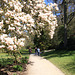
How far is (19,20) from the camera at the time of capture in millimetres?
5473

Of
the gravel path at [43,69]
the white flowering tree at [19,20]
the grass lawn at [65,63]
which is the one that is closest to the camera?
the white flowering tree at [19,20]

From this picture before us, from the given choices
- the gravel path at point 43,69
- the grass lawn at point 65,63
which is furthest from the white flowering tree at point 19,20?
the grass lawn at point 65,63

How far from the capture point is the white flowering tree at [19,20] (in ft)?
15.2

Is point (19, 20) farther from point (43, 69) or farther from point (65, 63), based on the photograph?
point (65, 63)

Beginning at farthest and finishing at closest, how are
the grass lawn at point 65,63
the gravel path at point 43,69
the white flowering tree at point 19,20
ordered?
1. the grass lawn at point 65,63
2. the gravel path at point 43,69
3. the white flowering tree at point 19,20

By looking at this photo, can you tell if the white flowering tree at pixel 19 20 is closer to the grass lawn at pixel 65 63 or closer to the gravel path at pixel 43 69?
the gravel path at pixel 43 69

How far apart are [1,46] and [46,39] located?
2205 centimetres

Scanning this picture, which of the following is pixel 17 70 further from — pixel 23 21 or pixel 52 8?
pixel 52 8

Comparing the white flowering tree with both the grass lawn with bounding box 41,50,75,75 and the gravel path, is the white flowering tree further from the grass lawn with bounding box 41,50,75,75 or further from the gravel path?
the grass lawn with bounding box 41,50,75,75

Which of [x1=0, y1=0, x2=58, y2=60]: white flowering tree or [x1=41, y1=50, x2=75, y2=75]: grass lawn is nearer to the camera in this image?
[x1=0, y1=0, x2=58, y2=60]: white flowering tree

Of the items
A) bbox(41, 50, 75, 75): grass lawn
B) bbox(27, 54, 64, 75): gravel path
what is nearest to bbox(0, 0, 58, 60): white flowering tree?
bbox(27, 54, 64, 75): gravel path

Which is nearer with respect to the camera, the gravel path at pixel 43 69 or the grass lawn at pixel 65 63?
the gravel path at pixel 43 69

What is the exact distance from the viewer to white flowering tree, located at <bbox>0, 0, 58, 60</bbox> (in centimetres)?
462

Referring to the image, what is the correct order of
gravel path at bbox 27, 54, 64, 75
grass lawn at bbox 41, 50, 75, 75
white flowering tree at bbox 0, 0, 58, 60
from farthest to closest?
grass lawn at bbox 41, 50, 75, 75
gravel path at bbox 27, 54, 64, 75
white flowering tree at bbox 0, 0, 58, 60
